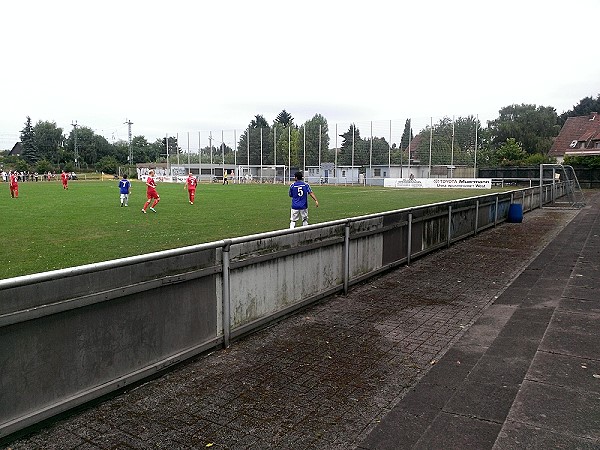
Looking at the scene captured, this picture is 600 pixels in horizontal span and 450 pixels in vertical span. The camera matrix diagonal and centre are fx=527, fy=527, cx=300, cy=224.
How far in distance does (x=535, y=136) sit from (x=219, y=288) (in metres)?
94.9

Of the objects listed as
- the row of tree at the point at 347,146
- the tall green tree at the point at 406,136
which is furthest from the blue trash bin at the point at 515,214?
the tall green tree at the point at 406,136

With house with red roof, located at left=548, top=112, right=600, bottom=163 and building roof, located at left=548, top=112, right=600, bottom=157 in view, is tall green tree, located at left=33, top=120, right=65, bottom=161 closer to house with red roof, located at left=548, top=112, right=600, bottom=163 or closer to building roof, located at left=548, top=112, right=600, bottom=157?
house with red roof, located at left=548, top=112, right=600, bottom=163

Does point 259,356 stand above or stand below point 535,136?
below

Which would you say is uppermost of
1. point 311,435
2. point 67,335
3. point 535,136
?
point 535,136

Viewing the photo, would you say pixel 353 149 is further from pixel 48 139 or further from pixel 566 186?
pixel 48 139

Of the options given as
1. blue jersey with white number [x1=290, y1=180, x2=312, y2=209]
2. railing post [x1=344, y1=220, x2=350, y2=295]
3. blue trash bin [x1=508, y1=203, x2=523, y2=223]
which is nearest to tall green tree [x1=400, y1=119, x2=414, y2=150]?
blue trash bin [x1=508, y1=203, x2=523, y2=223]

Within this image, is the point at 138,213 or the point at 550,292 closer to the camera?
the point at 550,292

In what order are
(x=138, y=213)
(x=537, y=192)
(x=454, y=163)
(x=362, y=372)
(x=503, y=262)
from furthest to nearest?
(x=454, y=163) < (x=537, y=192) < (x=138, y=213) < (x=503, y=262) < (x=362, y=372)

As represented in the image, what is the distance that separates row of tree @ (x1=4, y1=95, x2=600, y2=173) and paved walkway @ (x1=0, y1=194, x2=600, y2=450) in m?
58.2

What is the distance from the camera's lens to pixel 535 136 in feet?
294

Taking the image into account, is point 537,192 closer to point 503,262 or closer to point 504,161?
point 503,262

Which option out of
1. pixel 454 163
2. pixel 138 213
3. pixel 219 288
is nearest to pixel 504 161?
pixel 454 163

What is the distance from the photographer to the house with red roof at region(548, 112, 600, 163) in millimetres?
71438

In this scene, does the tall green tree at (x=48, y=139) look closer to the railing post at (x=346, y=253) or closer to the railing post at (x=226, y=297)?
the railing post at (x=346, y=253)
